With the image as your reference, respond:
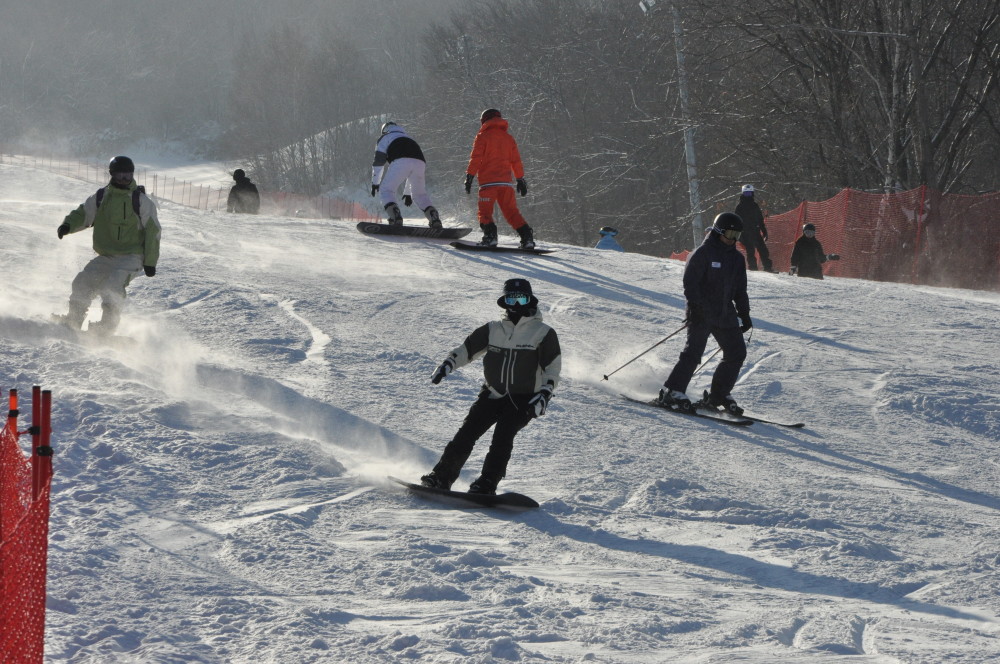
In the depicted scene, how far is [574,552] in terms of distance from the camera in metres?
5.49

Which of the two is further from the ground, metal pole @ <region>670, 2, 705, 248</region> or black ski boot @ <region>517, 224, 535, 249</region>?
metal pole @ <region>670, 2, 705, 248</region>

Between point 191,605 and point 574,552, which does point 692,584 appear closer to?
point 574,552

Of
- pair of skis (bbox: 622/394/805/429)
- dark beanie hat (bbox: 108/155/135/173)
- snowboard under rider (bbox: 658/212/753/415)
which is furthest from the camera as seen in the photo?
dark beanie hat (bbox: 108/155/135/173)

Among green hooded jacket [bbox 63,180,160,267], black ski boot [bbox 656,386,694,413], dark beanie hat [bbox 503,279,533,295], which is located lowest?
black ski boot [bbox 656,386,694,413]

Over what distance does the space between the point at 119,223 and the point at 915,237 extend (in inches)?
486

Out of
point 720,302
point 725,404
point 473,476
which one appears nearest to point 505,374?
point 473,476

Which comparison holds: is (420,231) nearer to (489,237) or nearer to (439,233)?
(439,233)

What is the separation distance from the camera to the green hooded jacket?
8.98 meters

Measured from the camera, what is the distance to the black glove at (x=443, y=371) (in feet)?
20.0

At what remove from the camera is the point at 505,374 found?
6223mm

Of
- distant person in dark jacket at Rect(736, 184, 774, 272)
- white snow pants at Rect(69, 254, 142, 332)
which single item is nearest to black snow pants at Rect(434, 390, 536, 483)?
white snow pants at Rect(69, 254, 142, 332)

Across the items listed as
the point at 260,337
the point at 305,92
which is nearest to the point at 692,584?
the point at 260,337

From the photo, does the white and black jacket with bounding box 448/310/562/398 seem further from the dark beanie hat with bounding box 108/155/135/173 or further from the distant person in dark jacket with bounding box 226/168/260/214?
the distant person in dark jacket with bounding box 226/168/260/214

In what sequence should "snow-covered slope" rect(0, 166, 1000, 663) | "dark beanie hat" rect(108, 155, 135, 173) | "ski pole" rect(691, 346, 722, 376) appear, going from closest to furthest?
"snow-covered slope" rect(0, 166, 1000, 663)
"dark beanie hat" rect(108, 155, 135, 173)
"ski pole" rect(691, 346, 722, 376)
